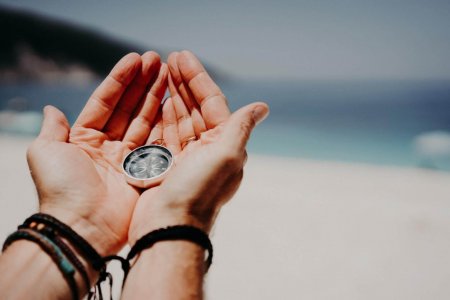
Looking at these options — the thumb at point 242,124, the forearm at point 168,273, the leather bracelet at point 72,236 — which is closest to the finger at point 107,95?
the leather bracelet at point 72,236

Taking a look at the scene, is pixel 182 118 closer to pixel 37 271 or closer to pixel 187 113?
pixel 187 113

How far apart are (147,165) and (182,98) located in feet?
1.26

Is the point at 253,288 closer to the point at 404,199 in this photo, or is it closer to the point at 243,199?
the point at 243,199

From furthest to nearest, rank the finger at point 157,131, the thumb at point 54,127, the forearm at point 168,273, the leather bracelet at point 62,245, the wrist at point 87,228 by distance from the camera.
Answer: the finger at point 157,131 < the thumb at point 54,127 < the wrist at point 87,228 < the leather bracelet at point 62,245 < the forearm at point 168,273

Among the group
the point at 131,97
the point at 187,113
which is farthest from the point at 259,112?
the point at 131,97

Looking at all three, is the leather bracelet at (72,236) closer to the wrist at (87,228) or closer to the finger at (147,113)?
the wrist at (87,228)

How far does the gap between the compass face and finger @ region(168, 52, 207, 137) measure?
18 cm

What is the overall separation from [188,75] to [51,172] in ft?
2.23

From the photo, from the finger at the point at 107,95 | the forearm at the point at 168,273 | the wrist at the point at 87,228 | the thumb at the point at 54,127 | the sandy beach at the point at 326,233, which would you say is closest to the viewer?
the forearm at the point at 168,273

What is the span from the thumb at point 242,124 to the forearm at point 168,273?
0.36 meters

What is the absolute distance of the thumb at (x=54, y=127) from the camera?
1218 mm

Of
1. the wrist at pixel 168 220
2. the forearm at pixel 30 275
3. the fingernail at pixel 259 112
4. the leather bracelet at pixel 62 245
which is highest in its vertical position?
the fingernail at pixel 259 112

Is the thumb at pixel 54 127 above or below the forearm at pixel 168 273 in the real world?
above

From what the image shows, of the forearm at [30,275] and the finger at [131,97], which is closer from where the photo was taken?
the forearm at [30,275]
